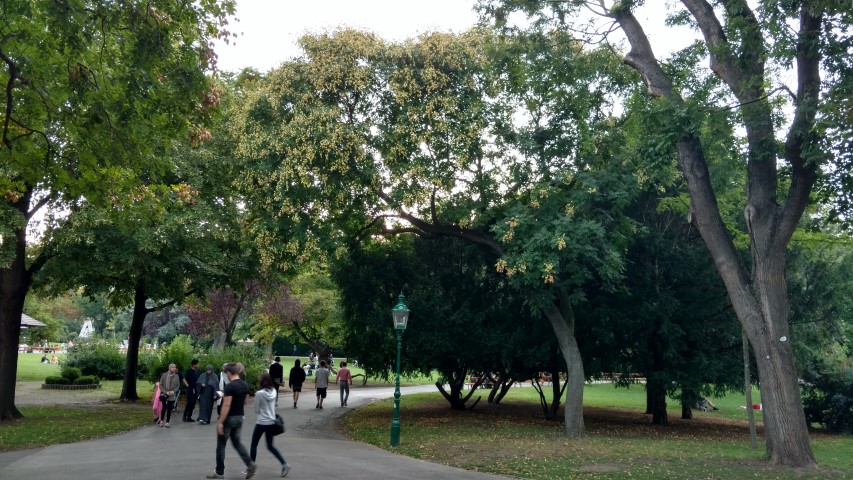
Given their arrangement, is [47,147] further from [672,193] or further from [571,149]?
[672,193]

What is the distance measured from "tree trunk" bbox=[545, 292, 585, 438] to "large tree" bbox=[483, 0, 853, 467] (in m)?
5.08

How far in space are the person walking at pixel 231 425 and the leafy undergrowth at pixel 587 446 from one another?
4.39 m

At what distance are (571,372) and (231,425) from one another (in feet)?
36.5

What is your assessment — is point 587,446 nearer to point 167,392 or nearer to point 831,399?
point 167,392

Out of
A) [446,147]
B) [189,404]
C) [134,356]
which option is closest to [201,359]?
[134,356]

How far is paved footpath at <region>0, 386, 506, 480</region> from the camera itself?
10539mm

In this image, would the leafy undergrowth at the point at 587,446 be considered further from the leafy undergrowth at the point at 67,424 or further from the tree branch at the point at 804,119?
the leafy undergrowth at the point at 67,424

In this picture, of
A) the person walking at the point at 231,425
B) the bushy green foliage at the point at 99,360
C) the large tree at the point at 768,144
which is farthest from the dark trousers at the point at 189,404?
the bushy green foliage at the point at 99,360

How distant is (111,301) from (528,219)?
1722 centimetres

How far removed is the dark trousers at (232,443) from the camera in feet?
32.9

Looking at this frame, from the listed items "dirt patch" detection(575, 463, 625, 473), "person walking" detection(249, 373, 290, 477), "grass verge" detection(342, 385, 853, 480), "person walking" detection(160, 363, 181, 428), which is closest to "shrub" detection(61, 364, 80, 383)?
"grass verge" detection(342, 385, 853, 480)

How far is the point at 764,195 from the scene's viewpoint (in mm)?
14484

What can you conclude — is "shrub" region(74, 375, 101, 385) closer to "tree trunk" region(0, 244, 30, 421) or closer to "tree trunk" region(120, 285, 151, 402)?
"tree trunk" region(120, 285, 151, 402)

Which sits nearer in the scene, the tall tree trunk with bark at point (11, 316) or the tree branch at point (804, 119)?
the tree branch at point (804, 119)
